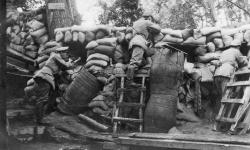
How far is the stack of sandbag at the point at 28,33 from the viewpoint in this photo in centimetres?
842

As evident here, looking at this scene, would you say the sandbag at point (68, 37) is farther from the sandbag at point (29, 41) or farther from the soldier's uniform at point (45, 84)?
the sandbag at point (29, 41)

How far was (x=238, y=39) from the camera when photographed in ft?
20.8

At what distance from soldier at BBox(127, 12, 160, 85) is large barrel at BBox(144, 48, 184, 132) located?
0.44m

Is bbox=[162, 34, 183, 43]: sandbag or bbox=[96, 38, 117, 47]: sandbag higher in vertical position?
bbox=[162, 34, 183, 43]: sandbag

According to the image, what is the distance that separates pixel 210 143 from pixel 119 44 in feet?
11.3

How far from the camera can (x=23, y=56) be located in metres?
7.85

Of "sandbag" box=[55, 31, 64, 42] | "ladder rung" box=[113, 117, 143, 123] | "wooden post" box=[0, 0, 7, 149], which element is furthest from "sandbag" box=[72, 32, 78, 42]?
"wooden post" box=[0, 0, 7, 149]

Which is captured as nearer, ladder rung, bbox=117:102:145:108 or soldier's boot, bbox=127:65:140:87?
ladder rung, bbox=117:102:145:108

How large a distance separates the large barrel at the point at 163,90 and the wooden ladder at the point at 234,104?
77 centimetres

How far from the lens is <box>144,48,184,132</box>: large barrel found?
545 cm

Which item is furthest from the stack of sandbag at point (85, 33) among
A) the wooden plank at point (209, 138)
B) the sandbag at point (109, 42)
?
the wooden plank at point (209, 138)

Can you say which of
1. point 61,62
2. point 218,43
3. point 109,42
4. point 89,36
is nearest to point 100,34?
point 89,36

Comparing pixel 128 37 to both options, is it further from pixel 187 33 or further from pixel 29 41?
pixel 29 41

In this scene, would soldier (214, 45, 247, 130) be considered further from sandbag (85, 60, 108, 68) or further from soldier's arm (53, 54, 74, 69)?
soldier's arm (53, 54, 74, 69)
